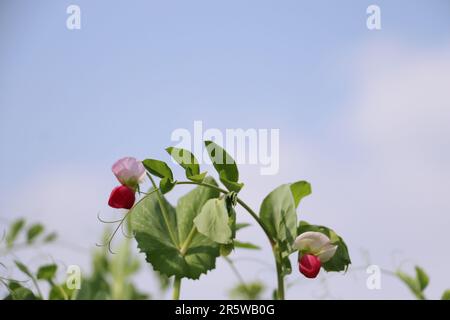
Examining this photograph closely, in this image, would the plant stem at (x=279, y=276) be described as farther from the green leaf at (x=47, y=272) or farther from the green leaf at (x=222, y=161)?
the green leaf at (x=47, y=272)

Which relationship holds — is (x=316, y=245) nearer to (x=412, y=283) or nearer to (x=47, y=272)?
(x=412, y=283)

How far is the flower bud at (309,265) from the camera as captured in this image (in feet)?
2.56

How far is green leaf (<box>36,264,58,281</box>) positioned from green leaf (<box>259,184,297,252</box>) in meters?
0.33

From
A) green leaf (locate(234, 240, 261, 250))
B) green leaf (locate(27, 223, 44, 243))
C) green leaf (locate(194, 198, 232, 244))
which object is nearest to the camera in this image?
green leaf (locate(194, 198, 232, 244))

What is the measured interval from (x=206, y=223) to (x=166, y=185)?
7 centimetres

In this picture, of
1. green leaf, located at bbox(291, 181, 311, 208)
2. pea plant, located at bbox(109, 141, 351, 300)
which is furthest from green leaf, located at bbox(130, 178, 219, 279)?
green leaf, located at bbox(291, 181, 311, 208)

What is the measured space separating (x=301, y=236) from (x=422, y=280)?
8.4 inches

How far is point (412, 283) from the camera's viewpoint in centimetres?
87

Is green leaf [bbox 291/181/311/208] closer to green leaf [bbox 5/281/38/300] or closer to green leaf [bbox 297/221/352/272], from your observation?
green leaf [bbox 297/221/352/272]

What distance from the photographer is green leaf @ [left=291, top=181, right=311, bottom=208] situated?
2.63 feet

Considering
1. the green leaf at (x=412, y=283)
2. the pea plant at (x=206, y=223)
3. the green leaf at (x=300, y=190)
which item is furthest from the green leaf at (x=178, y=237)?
the green leaf at (x=412, y=283)
